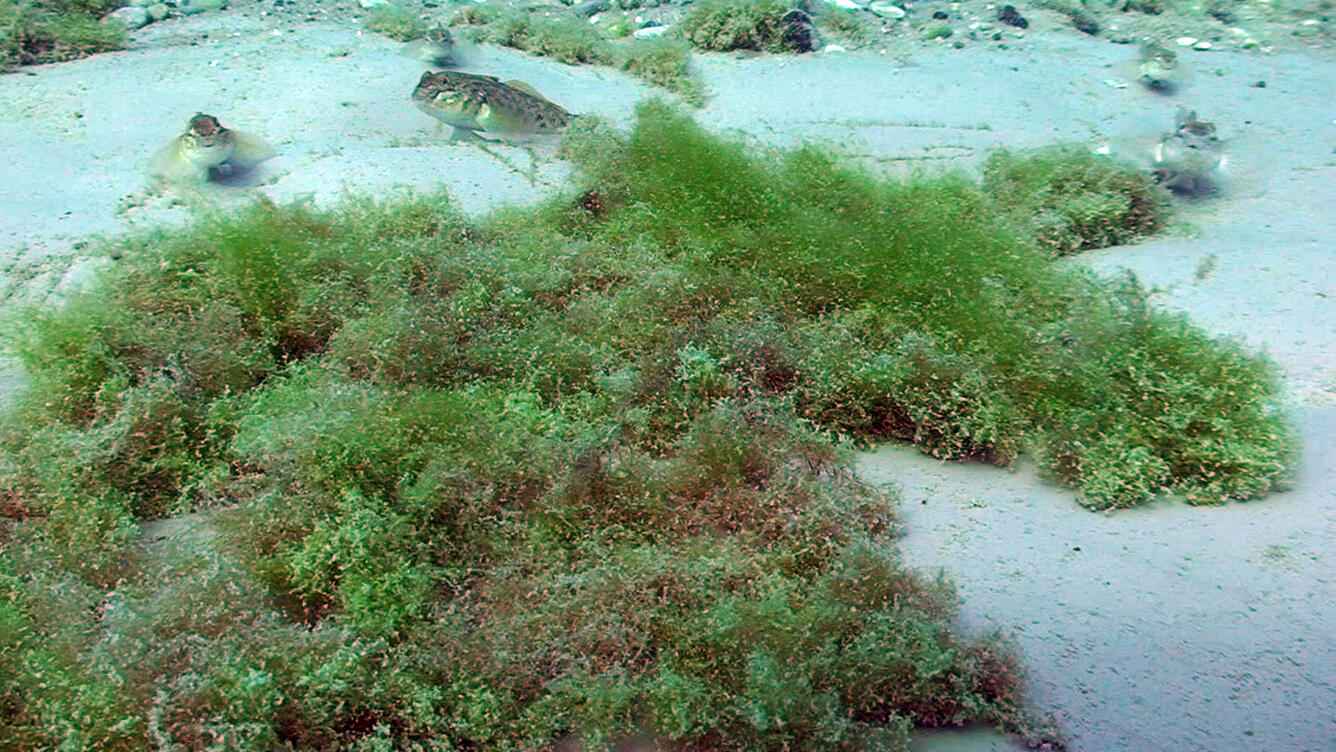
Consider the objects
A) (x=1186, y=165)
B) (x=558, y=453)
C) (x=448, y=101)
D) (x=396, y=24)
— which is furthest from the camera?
(x=396, y=24)

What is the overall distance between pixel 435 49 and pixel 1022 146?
5687mm

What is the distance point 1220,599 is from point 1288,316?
8.97 feet

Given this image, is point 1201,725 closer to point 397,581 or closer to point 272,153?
point 397,581

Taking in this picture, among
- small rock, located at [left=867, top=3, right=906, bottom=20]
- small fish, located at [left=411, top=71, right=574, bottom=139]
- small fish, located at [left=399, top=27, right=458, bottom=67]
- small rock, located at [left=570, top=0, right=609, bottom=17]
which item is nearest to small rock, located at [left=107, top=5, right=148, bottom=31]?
small fish, located at [left=399, top=27, right=458, bottom=67]

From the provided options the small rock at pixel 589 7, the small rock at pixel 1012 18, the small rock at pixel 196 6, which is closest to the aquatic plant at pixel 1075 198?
the small rock at pixel 1012 18

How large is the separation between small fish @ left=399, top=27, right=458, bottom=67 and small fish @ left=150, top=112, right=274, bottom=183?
8.83ft

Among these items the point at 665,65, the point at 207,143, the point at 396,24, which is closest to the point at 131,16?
the point at 396,24

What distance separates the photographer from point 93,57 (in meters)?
8.48

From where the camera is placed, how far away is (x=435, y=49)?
8602 millimetres

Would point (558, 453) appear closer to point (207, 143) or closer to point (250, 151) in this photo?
point (207, 143)

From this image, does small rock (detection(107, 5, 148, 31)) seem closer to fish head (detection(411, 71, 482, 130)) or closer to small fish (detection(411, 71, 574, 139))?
small fish (detection(411, 71, 574, 139))

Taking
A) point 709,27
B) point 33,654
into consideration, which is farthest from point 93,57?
point 33,654

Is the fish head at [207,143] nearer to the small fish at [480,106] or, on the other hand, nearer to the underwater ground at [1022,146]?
the underwater ground at [1022,146]

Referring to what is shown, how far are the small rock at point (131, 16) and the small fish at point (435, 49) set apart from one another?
314 centimetres
